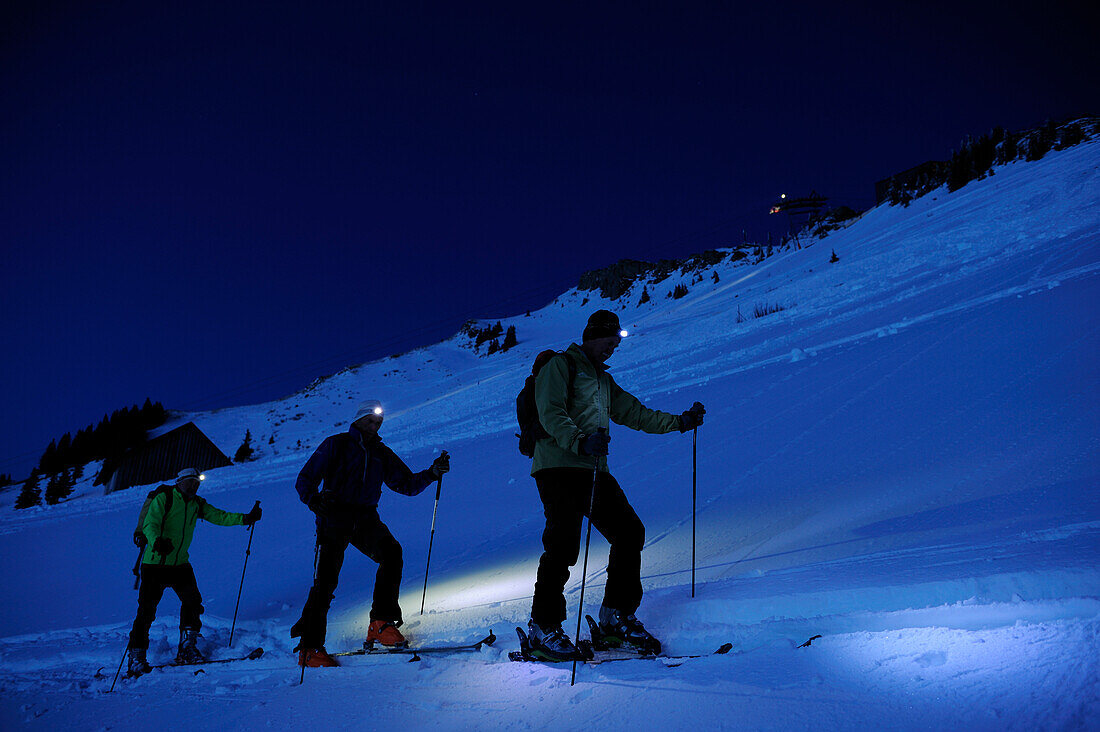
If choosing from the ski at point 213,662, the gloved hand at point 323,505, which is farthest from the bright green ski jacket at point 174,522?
the gloved hand at point 323,505

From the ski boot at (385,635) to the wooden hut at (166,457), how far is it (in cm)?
2882

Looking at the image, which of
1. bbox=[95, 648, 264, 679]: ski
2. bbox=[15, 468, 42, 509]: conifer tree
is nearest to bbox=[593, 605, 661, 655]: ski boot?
bbox=[95, 648, 264, 679]: ski

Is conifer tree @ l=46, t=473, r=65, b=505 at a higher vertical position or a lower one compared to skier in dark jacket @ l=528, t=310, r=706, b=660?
lower

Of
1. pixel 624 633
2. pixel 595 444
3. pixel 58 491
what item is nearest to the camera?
pixel 595 444

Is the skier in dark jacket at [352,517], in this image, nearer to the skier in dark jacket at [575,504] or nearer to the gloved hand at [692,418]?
the skier in dark jacket at [575,504]

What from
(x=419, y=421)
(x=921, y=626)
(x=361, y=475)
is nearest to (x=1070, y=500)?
(x=921, y=626)

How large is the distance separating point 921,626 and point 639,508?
3.57m

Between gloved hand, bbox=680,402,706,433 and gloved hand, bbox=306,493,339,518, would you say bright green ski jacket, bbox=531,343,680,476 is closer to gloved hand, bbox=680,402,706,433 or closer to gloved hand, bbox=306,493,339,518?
gloved hand, bbox=680,402,706,433

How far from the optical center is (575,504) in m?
3.11

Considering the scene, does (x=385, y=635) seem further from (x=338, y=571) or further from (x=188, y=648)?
(x=188, y=648)

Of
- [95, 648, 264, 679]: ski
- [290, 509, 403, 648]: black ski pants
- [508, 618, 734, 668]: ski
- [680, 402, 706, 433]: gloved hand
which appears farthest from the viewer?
[95, 648, 264, 679]: ski

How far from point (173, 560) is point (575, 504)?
3926 millimetres

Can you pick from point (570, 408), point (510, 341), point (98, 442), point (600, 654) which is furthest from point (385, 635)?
point (98, 442)

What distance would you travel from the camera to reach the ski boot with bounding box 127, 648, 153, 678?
420 cm
